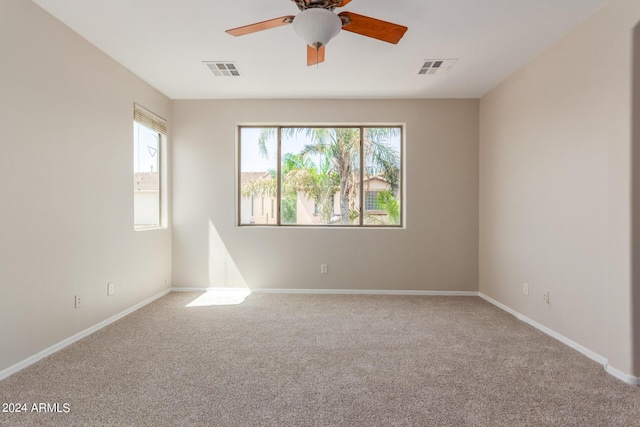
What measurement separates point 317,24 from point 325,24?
5 centimetres

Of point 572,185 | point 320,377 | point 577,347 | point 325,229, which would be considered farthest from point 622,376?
point 325,229

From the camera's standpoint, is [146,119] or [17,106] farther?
[146,119]

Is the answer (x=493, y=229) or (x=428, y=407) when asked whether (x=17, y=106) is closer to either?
(x=428, y=407)

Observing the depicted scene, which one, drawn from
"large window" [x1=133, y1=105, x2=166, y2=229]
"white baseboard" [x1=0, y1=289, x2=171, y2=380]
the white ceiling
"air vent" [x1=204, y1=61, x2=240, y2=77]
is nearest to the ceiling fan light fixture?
the white ceiling

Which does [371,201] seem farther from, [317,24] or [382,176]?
[317,24]

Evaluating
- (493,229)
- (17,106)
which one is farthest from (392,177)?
(17,106)

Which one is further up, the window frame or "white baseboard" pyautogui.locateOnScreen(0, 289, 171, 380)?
the window frame

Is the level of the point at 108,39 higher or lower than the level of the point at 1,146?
higher

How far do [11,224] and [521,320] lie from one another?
14.3 feet

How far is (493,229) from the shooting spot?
4.10 m

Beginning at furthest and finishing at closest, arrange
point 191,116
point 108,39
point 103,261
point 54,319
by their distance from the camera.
Result: point 191,116 < point 103,261 < point 108,39 < point 54,319

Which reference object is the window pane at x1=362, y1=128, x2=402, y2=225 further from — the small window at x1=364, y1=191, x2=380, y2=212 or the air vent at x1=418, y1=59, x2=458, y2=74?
the air vent at x1=418, y1=59, x2=458, y2=74

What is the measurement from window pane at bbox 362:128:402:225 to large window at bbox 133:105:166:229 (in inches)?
106

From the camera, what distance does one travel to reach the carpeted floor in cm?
182
